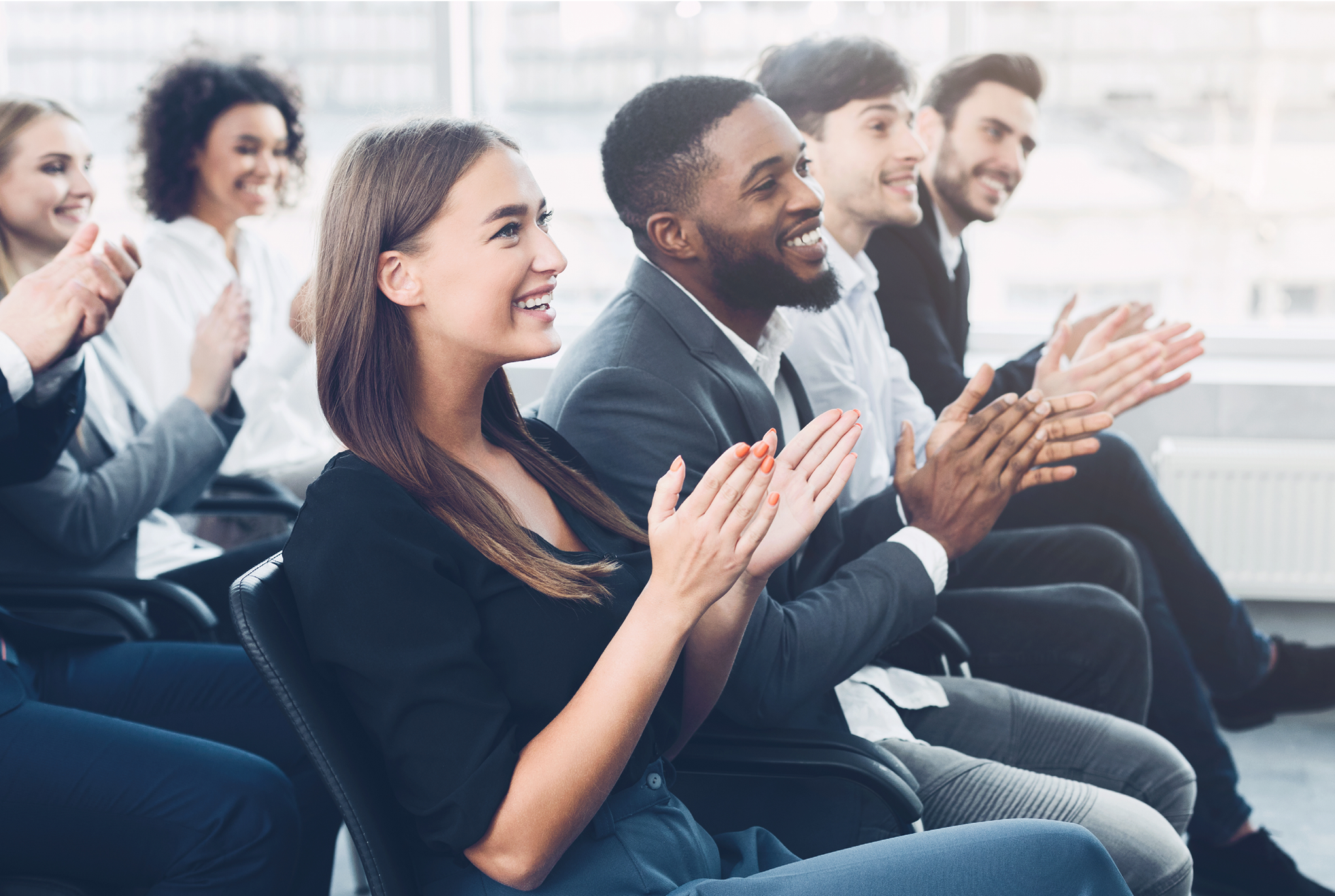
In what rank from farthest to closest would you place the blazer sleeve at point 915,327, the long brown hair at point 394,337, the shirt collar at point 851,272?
the blazer sleeve at point 915,327
the shirt collar at point 851,272
the long brown hair at point 394,337

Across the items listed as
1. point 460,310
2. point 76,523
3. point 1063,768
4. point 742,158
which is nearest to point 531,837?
point 460,310

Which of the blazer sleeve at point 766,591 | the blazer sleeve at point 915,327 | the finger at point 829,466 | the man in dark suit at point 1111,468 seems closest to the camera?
the finger at point 829,466

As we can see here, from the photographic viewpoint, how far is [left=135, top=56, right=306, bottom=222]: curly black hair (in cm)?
286

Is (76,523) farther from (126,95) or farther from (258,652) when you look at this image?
(126,95)

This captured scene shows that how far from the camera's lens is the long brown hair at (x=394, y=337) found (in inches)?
42.2

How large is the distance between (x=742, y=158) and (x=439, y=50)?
245 centimetres

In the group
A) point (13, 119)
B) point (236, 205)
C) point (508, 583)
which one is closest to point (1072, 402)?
point (508, 583)

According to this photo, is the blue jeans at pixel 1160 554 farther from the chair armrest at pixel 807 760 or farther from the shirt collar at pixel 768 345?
the chair armrest at pixel 807 760

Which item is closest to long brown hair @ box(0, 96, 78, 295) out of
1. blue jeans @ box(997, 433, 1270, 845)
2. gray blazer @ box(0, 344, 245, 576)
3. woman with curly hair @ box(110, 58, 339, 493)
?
gray blazer @ box(0, 344, 245, 576)

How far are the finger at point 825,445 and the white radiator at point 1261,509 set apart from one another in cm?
229

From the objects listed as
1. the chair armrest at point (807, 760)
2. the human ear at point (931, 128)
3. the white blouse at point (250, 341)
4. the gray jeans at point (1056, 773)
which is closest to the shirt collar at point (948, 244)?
the human ear at point (931, 128)

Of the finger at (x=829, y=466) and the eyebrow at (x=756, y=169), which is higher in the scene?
the eyebrow at (x=756, y=169)

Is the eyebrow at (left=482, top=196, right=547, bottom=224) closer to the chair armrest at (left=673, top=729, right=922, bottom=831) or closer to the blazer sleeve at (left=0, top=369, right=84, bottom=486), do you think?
the chair armrest at (left=673, top=729, right=922, bottom=831)

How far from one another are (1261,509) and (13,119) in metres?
3.20
